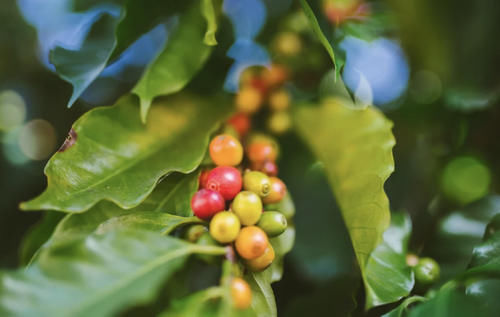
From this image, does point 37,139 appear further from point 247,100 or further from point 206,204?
point 206,204

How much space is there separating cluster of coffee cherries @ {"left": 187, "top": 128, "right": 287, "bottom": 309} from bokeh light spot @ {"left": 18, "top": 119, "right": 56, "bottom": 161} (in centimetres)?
115

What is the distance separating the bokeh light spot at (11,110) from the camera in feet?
5.91

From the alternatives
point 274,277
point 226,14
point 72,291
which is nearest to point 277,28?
point 226,14

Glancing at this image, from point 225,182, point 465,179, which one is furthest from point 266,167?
point 465,179

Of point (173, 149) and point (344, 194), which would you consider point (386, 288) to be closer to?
point (344, 194)

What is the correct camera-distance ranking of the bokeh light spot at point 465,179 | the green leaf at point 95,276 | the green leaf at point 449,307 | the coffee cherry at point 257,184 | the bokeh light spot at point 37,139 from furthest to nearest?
the bokeh light spot at point 37,139
the bokeh light spot at point 465,179
the coffee cherry at point 257,184
the green leaf at point 449,307
the green leaf at point 95,276

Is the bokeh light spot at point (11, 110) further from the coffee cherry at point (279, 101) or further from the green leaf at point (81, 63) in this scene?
the coffee cherry at point (279, 101)

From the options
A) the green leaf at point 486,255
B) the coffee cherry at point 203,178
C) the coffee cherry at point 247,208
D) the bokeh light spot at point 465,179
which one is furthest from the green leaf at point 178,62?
the bokeh light spot at point 465,179

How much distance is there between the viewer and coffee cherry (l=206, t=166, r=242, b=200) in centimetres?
73

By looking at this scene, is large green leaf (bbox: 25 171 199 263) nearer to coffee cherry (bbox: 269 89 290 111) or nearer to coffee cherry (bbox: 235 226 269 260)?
coffee cherry (bbox: 235 226 269 260)

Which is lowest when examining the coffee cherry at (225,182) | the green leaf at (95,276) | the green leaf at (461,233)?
the green leaf at (461,233)

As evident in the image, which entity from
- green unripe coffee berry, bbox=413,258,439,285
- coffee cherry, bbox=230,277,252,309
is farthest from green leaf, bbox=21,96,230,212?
green unripe coffee berry, bbox=413,258,439,285

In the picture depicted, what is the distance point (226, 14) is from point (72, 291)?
2.87 feet

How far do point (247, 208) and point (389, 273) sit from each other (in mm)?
292
